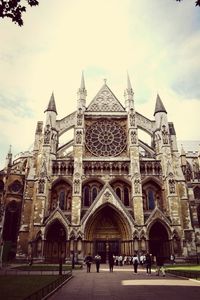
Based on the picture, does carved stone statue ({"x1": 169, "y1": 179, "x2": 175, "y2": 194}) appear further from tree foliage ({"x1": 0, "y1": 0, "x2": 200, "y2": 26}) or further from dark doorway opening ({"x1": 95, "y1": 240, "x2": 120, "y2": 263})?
tree foliage ({"x1": 0, "y1": 0, "x2": 200, "y2": 26})

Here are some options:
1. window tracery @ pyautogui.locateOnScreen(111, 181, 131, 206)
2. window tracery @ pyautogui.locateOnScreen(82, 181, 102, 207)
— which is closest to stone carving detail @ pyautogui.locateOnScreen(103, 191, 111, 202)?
window tracery @ pyautogui.locateOnScreen(82, 181, 102, 207)

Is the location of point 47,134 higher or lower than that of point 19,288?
higher

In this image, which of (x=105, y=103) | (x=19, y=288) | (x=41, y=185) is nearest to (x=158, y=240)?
(x=41, y=185)

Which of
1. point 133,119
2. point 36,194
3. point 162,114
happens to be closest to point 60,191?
point 36,194

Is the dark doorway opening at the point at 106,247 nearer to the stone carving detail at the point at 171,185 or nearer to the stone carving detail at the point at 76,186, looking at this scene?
the stone carving detail at the point at 76,186

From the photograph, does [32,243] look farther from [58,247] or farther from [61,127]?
[61,127]

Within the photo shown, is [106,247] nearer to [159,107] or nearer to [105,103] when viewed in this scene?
[105,103]

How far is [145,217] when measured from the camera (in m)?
29.5

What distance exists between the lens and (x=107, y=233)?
30.1m

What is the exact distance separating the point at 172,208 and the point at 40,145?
1808 cm

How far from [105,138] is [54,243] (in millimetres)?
14494

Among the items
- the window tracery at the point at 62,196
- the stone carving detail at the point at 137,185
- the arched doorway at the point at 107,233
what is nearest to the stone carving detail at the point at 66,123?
the window tracery at the point at 62,196

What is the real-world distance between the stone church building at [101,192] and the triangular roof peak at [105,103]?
148mm

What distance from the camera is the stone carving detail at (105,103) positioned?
37094 mm
